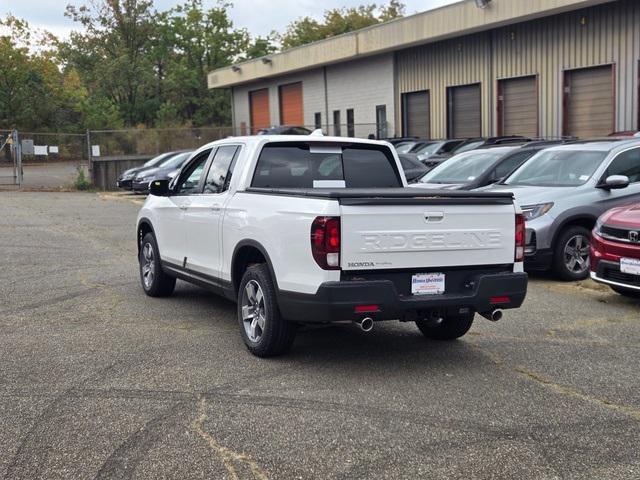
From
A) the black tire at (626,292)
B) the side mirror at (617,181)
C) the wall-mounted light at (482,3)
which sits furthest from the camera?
the wall-mounted light at (482,3)

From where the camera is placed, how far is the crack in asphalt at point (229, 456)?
13.9ft

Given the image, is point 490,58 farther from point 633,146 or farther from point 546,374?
point 546,374

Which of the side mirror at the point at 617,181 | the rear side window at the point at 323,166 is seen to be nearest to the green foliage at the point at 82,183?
the side mirror at the point at 617,181

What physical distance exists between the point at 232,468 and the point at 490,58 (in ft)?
83.0

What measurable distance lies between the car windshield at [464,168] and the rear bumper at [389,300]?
6802 mm

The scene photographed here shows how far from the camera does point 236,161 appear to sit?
745 centimetres

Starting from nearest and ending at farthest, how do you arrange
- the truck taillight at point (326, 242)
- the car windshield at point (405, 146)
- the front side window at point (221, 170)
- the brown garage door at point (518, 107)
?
1. the truck taillight at point (326, 242)
2. the front side window at point (221, 170)
3. the car windshield at point (405, 146)
4. the brown garage door at point (518, 107)

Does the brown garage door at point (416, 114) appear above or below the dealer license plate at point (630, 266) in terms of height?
above

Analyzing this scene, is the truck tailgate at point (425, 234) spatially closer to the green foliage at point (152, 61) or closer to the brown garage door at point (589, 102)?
the brown garage door at point (589, 102)

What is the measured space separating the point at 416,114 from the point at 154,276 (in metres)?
24.7

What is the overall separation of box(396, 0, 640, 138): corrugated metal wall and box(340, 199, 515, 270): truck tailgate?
1799 cm

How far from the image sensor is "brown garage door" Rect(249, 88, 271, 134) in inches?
1727

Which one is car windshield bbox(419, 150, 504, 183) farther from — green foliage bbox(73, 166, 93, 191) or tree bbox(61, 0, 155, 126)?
tree bbox(61, 0, 155, 126)

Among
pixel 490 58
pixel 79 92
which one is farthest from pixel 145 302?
pixel 79 92
